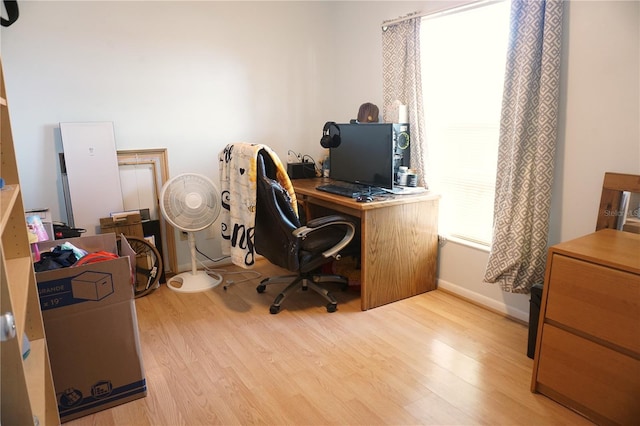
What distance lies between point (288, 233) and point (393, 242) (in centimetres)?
75

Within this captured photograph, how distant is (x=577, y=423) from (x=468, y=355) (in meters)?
0.59

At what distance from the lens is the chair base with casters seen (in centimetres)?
280

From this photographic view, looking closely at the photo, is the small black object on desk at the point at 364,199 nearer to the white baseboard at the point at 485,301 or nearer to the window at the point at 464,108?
the window at the point at 464,108

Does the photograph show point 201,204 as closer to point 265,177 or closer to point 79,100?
point 265,177

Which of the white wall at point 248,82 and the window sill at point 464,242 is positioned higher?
the white wall at point 248,82

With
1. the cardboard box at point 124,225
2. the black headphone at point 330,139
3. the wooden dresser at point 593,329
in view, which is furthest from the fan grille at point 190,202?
the wooden dresser at point 593,329

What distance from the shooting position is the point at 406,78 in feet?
10.1

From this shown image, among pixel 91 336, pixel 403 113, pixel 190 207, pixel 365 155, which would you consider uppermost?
pixel 403 113

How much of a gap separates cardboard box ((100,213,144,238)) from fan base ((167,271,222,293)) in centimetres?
45

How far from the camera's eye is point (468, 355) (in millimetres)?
2279

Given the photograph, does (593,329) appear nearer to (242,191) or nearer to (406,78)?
(242,191)

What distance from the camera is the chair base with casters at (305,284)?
2.80 m

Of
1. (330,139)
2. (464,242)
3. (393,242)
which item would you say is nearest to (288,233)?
(393,242)

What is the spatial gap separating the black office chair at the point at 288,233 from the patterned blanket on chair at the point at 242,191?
4 cm
